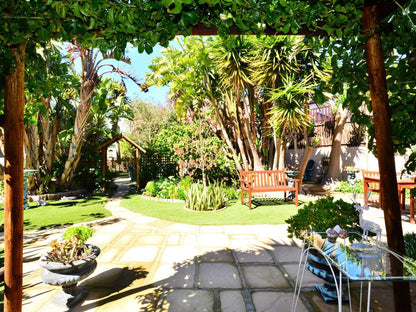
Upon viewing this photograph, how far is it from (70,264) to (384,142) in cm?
291

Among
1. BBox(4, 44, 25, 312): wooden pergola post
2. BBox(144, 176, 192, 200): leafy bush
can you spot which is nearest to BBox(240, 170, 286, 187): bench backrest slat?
BBox(144, 176, 192, 200): leafy bush

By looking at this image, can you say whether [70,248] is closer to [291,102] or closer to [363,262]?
[363,262]

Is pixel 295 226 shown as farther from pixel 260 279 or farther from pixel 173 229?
pixel 173 229

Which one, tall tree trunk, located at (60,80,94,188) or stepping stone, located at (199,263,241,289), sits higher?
tall tree trunk, located at (60,80,94,188)

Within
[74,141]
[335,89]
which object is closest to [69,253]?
[335,89]

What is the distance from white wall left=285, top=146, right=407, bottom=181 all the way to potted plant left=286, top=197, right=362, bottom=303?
8.47m

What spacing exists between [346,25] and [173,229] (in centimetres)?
407

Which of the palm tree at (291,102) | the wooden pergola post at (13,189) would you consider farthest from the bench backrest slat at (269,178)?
the wooden pergola post at (13,189)

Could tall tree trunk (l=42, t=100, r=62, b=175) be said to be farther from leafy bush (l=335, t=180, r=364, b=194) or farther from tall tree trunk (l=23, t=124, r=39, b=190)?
leafy bush (l=335, t=180, r=364, b=194)

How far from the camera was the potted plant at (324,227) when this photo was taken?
209 centimetres

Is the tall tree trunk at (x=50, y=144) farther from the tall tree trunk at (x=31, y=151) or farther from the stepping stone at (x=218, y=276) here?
the stepping stone at (x=218, y=276)

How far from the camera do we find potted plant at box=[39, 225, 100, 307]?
2105 millimetres

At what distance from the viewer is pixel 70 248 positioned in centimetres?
→ 232

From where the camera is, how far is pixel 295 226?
241 centimetres
